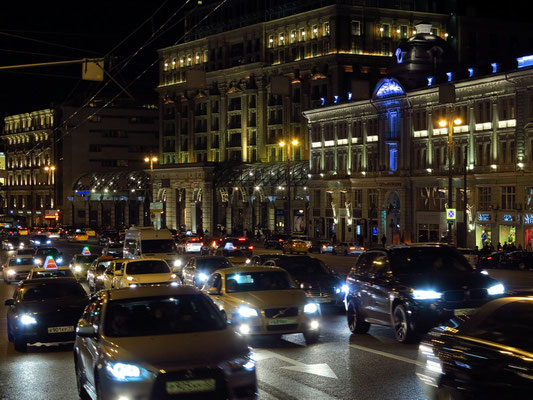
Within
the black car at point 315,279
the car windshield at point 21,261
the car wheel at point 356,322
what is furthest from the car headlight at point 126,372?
the car windshield at point 21,261

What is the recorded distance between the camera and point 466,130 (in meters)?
67.9

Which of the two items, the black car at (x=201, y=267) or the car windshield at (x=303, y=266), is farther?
the black car at (x=201, y=267)

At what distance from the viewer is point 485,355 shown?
900 cm

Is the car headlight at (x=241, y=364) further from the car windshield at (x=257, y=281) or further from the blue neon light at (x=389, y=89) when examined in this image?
the blue neon light at (x=389, y=89)

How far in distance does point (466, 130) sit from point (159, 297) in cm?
5868

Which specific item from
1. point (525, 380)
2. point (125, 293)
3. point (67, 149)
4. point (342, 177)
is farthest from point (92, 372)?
point (67, 149)

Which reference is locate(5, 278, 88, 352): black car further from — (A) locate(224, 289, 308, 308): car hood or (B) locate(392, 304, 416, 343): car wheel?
(B) locate(392, 304, 416, 343): car wheel

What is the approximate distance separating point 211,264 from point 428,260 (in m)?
13.5

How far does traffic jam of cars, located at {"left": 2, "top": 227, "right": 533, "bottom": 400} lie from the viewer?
9398 mm

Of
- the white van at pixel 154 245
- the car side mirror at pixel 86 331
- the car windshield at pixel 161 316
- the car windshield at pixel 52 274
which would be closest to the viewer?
the car windshield at pixel 161 316

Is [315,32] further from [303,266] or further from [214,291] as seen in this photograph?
[214,291]

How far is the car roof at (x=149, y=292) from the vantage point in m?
11.9

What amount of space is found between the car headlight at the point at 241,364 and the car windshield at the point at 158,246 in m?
29.5

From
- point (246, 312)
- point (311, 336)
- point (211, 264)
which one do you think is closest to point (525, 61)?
point (211, 264)
